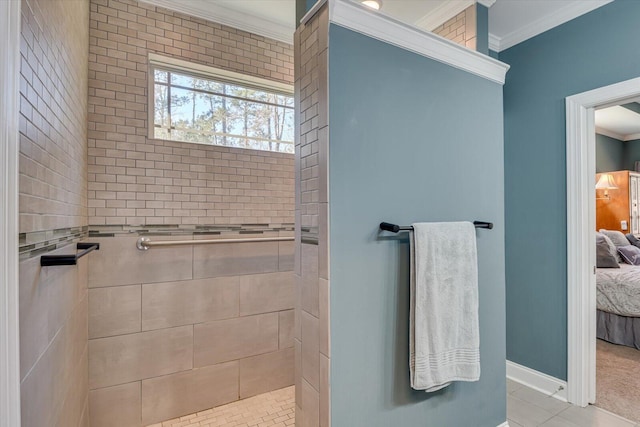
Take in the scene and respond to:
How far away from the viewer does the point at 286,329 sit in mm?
2467

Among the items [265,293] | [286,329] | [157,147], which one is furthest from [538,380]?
[157,147]

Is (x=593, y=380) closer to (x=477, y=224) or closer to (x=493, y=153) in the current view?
(x=477, y=224)

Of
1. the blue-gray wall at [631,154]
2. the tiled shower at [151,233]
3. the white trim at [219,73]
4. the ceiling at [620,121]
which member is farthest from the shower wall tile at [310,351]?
the blue-gray wall at [631,154]

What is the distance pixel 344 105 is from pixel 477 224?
3.05ft

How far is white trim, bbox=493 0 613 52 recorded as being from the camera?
2.14 metres

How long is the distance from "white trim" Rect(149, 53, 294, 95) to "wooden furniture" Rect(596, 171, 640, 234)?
593cm

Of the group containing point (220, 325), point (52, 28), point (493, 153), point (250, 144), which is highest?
point (52, 28)

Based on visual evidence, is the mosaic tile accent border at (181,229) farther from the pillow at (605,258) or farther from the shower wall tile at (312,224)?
the pillow at (605,258)

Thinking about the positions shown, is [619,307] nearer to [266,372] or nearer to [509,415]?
[509,415]

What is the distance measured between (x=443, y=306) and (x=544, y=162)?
165cm

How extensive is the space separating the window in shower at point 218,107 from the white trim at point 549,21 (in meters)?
1.78

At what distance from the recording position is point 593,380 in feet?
7.27

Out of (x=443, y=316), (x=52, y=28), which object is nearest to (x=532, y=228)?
(x=443, y=316)

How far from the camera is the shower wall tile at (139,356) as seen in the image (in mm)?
1877
